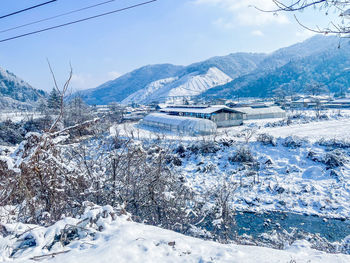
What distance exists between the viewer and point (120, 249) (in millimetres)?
2490

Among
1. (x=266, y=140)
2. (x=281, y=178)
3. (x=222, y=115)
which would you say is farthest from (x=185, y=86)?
(x=281, y=178)

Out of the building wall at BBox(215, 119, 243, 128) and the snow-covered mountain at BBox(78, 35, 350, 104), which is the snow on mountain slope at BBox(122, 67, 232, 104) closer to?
the snow-covered mountain at BBox(78, 35, 350, 104)

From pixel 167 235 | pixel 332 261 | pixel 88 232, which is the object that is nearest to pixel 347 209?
pixel 332 261

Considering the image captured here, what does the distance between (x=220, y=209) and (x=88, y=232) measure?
16.4 ft

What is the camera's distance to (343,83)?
78062 mm

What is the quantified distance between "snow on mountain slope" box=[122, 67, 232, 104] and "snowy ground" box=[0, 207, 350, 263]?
396ft

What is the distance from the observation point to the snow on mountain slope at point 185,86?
126 metres

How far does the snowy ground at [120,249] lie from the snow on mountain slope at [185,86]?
121 m

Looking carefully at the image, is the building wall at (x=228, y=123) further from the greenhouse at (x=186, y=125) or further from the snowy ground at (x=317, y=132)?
the snowy ground at (x=317, y=132)

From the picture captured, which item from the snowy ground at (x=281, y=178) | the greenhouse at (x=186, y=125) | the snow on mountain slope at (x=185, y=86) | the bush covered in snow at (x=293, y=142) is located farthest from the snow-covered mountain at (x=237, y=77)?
the snowy ground at (x=281, y=178)

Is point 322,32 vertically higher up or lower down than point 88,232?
higher up

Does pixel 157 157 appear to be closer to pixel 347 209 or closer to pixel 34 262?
pixel 34 262

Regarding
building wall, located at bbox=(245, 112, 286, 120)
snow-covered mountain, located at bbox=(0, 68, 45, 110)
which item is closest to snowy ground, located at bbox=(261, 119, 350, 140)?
building wall, located at bbox=(245, 112, 286, 120)

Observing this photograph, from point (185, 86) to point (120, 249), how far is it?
440ft
